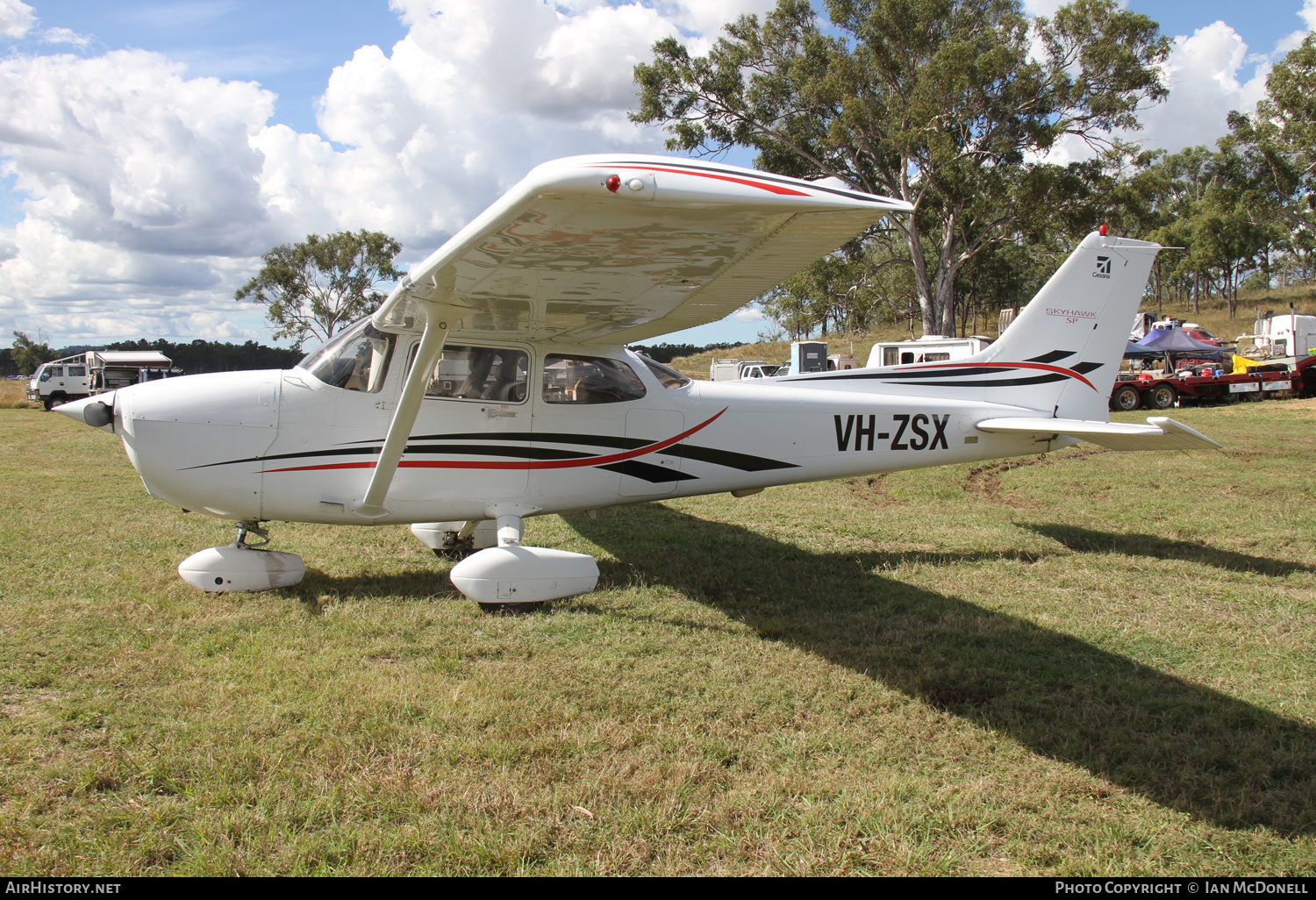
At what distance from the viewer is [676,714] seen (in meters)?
3.57

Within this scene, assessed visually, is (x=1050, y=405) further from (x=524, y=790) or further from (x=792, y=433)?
(x=524, y=790)

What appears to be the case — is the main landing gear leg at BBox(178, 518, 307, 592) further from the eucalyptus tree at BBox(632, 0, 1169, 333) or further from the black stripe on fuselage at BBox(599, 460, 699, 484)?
the eucalyptus tree at BBox(632, 0, 1169, 333)

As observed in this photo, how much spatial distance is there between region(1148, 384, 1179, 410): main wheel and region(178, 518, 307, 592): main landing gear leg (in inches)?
921

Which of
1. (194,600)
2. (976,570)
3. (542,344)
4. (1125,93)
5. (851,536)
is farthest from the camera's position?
(1125,93)

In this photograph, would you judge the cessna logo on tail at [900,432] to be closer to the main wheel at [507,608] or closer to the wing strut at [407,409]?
the main wheel at [507,608]

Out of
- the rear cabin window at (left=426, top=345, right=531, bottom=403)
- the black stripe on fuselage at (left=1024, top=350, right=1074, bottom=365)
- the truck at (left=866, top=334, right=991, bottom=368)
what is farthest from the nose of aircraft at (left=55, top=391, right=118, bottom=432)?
the truck at (left=866, top=334, right=991, bottom=368)

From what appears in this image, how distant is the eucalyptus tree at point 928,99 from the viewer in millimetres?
22469

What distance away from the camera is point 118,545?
6.52 m

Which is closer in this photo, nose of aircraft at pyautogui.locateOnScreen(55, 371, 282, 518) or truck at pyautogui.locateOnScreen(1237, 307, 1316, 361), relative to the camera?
nose of aircraft at pyautogui.locateOnScreen(55, 371, 282, 518)

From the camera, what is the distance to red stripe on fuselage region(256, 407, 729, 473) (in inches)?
213

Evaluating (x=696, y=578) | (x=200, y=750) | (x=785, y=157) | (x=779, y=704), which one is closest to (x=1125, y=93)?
(x=785, y=157)

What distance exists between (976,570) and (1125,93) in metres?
23.6

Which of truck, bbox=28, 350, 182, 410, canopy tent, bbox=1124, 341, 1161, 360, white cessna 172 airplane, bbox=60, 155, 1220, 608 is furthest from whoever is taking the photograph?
truck, bbox=28, 350, 182, 410

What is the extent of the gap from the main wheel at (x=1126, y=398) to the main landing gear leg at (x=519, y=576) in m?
21.0
